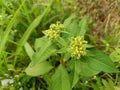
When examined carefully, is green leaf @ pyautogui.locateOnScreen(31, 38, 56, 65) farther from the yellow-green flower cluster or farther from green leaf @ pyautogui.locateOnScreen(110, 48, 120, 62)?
green leaf @ pyautogui.locateOnScreen(110, 48, 120, 62)

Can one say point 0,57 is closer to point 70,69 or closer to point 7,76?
point 7,76

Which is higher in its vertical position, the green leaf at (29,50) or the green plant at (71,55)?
the green leaf at (29,50)

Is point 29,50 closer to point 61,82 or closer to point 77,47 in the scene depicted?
point 61,82

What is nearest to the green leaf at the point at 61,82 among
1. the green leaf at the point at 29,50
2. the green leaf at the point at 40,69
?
the green leaf at the point at 40,69

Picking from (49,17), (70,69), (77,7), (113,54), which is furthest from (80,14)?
(70,69)

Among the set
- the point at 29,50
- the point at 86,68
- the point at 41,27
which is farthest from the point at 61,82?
the point at 41,27

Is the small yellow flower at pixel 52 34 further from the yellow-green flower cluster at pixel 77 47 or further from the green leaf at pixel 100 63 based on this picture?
the green leaf at pixel 100 63

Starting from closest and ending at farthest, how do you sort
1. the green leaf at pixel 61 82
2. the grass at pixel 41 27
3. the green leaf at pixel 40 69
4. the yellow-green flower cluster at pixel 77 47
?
1. the yellow-green flower cluster at pixel 77 47
2. the green leaf at pixel 61 82
3. the green leaf at pixel 40 69
4. the grass at pixel 41 27
